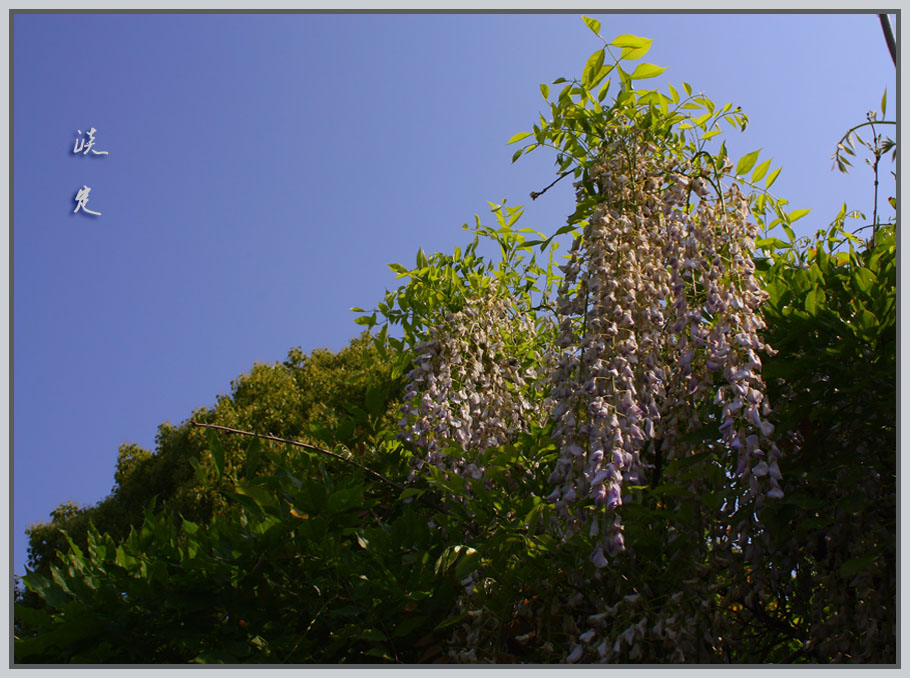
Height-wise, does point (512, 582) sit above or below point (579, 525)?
below

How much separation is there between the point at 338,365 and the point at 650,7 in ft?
39.0

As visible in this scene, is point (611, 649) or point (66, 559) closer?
point (611, 649)

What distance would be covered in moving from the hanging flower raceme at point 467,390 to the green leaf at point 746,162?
1.16 metres

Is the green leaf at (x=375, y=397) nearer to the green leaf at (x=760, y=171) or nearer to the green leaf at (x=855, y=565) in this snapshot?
the green leaf at (x=760, y=171)

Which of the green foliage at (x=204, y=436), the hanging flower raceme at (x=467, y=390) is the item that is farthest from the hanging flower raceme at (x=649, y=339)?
the green foliage at (x=204, y=436)

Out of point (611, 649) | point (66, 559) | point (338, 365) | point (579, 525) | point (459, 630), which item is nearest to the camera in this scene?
point (611, 649)

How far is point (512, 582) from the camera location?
2064 mm

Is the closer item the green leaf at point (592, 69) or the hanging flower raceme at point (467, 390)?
the green leaf at point (592, 69)

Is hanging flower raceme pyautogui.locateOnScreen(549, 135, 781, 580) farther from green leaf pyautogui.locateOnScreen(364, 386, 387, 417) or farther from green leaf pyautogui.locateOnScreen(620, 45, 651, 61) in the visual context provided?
green leaf pyautogui.locateOnScreen(364, 386, 387, 417)


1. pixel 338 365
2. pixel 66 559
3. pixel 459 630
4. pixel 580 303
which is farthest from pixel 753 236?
pixel 338 365

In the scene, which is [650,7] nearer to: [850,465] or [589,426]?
[589,426]

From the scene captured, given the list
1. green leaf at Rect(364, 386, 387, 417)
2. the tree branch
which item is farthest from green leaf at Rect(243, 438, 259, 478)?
the tree branch

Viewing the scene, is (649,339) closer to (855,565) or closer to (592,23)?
(855,565)

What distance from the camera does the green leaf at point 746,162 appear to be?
2289 mm
